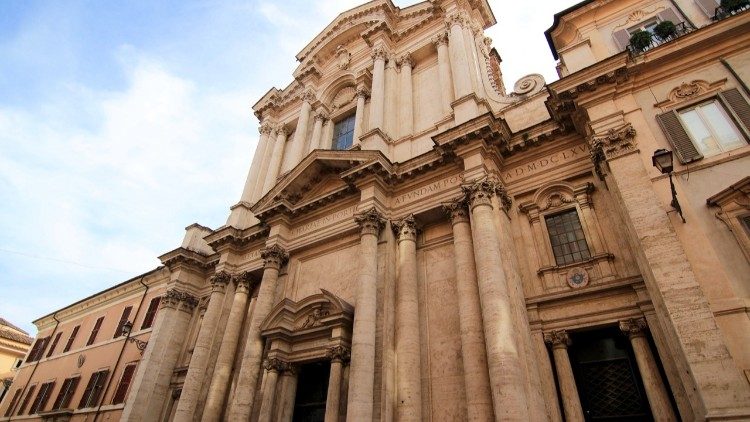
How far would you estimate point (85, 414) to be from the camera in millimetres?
18938

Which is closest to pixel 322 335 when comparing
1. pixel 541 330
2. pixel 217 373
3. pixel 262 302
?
pixel 262 302

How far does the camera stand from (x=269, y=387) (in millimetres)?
11562

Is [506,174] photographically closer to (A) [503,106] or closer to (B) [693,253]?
(A) [503,106]

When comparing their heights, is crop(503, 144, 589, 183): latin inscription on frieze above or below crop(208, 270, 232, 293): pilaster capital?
above

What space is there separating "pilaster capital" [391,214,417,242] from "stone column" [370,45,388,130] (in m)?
4.28

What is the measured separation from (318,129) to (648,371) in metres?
14.6

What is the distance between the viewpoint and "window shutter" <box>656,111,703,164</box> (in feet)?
26.5

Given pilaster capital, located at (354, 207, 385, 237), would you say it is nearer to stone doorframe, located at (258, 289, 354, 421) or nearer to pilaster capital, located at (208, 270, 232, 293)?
stone doorframe, located at (258, 289, 354, 421)

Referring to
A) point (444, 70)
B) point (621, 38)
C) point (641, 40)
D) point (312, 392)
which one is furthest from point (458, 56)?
point (312, 392)

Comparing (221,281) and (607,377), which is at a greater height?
(221,281)

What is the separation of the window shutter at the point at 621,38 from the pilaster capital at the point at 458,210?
577cm

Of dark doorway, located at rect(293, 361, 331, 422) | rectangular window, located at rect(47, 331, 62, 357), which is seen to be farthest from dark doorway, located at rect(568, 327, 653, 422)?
rectangular window, located at rect(47, 331, 62, 357)

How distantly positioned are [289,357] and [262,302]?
210 cm

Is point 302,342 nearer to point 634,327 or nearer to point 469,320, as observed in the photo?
point 469,320
